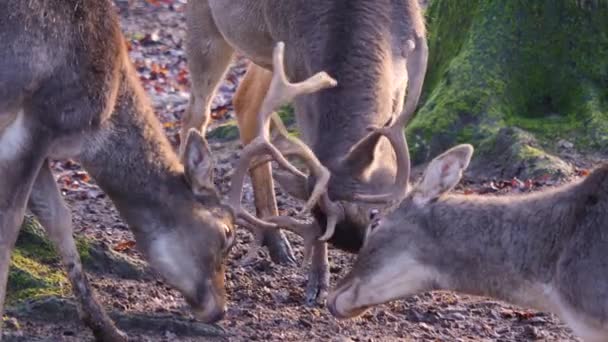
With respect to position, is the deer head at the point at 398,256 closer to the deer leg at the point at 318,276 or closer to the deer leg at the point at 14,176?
the deer leg at the point at 318,276

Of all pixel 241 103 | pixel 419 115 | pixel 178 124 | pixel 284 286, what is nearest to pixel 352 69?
pixel 284 286

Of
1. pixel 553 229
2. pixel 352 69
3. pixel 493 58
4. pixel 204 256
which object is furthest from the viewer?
pixel 493 58

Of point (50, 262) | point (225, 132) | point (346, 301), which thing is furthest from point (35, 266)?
point (225, 132)

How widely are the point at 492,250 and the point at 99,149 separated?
7.99ft

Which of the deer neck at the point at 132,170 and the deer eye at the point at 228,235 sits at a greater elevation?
the deer neck at the point at 132,170

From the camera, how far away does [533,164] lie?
37.8ft

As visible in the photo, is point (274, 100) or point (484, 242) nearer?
point (484, 242)

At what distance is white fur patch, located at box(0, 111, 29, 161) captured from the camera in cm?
823

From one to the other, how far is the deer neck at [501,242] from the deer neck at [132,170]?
5.44 feet

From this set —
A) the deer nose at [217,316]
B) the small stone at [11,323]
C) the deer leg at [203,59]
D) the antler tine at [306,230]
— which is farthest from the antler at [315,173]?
the deer leg at [203,59]

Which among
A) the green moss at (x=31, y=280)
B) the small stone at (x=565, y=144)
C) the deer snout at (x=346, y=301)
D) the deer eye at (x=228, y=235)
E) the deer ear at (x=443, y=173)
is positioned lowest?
the green moss at (x=31, y=280)

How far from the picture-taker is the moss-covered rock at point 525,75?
39.9 ft

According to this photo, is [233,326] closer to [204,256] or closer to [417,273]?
[204,256]

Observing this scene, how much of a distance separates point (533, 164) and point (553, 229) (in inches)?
160
